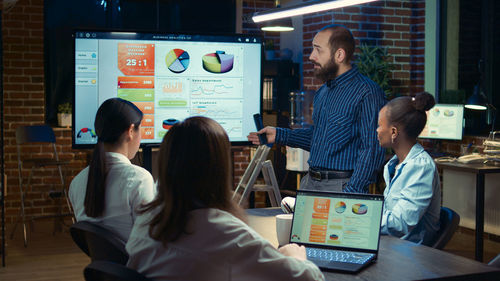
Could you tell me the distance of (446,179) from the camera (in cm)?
571

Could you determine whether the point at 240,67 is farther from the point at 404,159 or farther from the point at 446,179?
the point at 446,179

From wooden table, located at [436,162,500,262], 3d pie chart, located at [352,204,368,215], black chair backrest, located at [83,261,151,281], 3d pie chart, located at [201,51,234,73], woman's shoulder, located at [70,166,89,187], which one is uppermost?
3d pie chart, located at [201,51,234,73]

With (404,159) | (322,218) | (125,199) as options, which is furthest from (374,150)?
(125,199)

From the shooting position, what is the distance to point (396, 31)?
6.59 metres

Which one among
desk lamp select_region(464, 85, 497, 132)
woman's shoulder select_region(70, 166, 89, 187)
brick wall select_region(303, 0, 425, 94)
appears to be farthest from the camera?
brick wall select_region(303, 0, 425, 94)

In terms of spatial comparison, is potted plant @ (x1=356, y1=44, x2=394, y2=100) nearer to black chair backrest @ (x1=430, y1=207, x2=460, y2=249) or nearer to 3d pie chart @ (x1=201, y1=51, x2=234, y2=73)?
3d pie chart @ (x1=201, y1=51, x2=234, y2=73)

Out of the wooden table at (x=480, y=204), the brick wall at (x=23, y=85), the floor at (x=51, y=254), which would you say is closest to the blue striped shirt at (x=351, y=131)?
the wooden table at (x=480, y=204)

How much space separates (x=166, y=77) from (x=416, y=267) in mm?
1929

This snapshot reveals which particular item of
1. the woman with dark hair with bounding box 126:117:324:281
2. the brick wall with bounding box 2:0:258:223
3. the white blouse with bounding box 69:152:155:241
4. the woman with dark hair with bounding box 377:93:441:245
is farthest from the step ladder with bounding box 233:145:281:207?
the woman with dark hair with bounding box 126:117:324:281

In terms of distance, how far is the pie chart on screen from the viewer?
11.1ft

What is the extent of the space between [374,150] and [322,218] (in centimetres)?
94

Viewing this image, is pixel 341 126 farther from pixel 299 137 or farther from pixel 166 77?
pixel 166 77

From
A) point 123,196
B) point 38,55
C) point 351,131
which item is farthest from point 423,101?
point 38,55

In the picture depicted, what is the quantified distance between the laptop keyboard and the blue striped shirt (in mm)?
912
